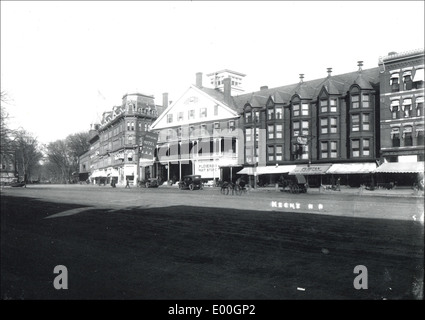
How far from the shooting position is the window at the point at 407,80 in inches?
1551

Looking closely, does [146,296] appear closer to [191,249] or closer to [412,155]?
[191,249]

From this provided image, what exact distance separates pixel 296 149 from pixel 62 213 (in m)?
36.5

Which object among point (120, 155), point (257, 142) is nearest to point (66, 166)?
point (120, 155)

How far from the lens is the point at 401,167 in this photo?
38781mm

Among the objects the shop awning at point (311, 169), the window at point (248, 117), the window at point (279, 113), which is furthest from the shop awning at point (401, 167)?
the window at point (248, 117)

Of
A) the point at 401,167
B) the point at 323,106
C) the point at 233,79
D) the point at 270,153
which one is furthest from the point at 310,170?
the point at 233,79

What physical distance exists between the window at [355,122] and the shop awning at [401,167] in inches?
266

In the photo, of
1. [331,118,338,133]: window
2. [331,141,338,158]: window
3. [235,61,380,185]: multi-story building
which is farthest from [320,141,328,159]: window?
[331,118,338,133]: window

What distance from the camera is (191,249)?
10273 mm

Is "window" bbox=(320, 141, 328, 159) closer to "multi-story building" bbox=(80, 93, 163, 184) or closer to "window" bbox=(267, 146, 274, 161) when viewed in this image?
"window" bbox=(267, 146, 274, 161)

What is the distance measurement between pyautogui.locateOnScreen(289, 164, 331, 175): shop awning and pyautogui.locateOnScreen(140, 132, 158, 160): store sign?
28278 mm

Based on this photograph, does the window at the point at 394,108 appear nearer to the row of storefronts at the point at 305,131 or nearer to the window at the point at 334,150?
the row of storefronts at the point at 305,131

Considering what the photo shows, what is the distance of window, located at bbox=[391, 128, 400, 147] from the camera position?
40.4 metres

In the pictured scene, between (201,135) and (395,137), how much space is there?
28956mm
